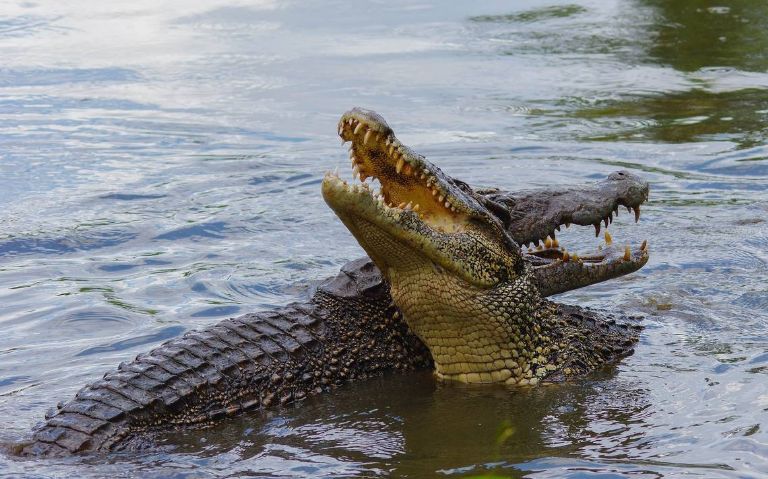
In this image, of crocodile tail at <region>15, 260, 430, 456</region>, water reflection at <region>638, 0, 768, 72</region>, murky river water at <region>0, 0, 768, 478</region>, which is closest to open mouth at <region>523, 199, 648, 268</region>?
murky river water at <region>0, 0, 768, 478</region>

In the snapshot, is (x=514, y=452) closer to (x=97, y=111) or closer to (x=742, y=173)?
(x=742, y=173)

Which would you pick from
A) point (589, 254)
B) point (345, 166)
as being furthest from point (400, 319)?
point (345, 166)

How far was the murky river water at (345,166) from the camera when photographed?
4852mm

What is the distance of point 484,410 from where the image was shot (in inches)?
207

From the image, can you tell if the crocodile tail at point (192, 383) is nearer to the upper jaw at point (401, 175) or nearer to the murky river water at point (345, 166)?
the murky river water at point (345, 166)

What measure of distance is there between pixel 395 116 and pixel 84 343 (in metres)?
6.36

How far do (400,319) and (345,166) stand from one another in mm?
4909

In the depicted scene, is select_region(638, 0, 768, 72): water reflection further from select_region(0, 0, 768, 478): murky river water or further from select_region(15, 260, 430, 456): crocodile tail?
select_region(15, 260, 430, 456): crocodile tail

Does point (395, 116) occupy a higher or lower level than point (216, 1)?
lower

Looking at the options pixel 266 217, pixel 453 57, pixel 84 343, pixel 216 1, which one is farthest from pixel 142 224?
pixel 216 1

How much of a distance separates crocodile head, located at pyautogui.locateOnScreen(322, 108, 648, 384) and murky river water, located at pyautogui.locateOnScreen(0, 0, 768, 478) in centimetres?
22

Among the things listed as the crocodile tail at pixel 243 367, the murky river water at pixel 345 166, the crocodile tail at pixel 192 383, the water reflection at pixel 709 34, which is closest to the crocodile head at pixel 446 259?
the murky river water at pixel 345 166

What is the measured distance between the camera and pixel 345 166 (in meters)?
10.6

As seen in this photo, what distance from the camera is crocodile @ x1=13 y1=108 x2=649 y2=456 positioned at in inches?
193
